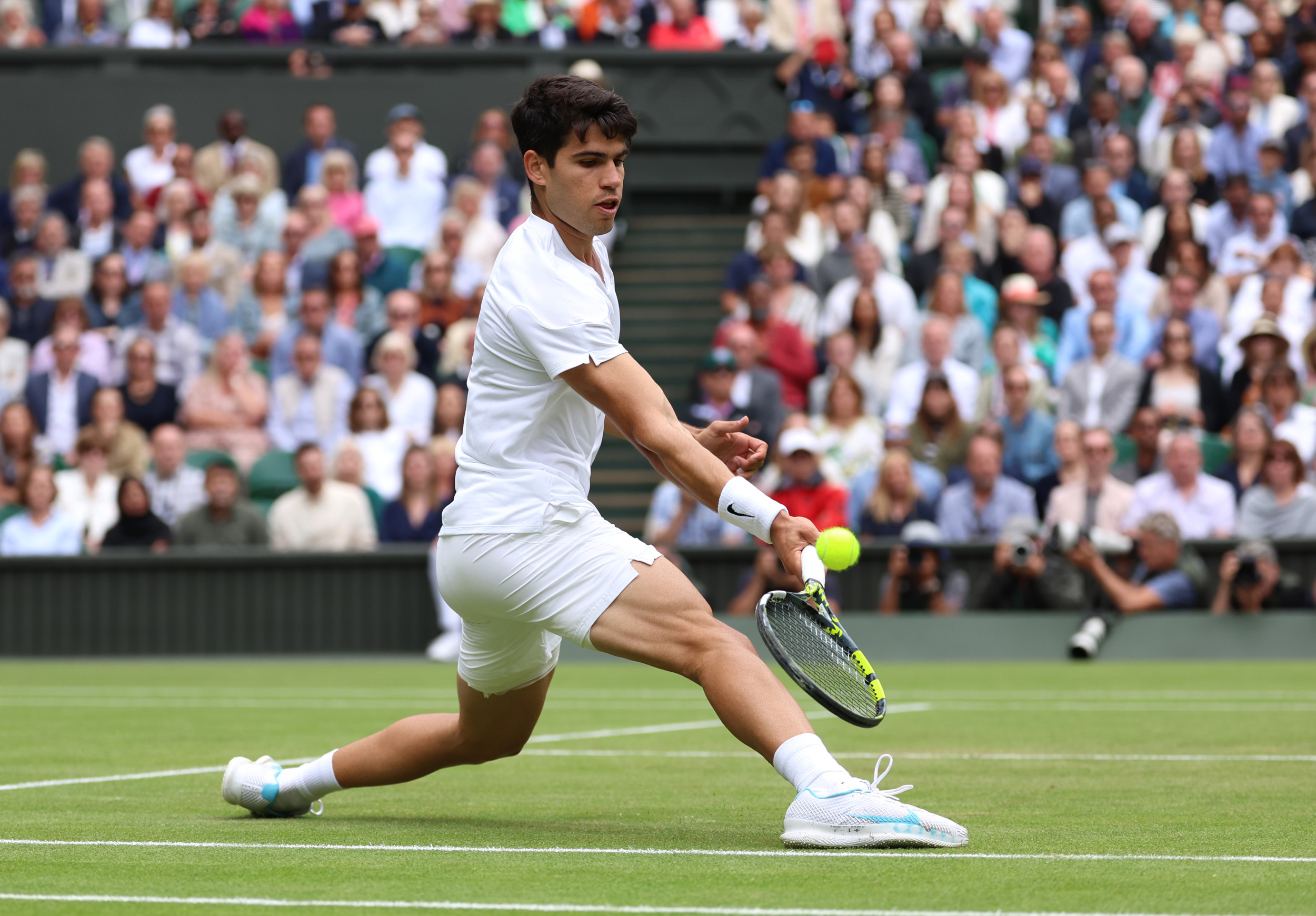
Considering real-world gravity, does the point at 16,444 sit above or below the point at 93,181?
below

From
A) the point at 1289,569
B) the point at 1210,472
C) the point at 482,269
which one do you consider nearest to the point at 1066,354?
the point at 1210,472

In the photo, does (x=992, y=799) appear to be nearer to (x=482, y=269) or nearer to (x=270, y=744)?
(x=270, y=744)

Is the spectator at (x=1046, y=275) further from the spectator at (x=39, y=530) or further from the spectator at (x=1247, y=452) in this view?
the spectator at (x=39, y=530)

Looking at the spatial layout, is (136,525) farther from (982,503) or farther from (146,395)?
(982,503)

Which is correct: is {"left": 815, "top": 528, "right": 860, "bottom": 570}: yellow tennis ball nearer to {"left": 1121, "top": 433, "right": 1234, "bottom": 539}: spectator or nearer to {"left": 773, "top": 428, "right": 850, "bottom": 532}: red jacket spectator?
{"left": 773, "top": 428, "right": 850, "bottom": 532}: red jacket spectator

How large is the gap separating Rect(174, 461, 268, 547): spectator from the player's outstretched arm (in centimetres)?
1089

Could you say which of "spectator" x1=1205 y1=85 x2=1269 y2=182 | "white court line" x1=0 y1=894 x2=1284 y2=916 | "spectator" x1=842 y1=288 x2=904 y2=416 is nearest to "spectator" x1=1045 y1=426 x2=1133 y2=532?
"spectator" x1=842 y1=288 x2=904 y2=416

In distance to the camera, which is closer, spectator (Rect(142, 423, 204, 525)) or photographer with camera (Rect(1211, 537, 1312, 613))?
photographer with camera (Rect(1211, 537, 1312, 613))

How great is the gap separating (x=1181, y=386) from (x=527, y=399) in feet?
36.2

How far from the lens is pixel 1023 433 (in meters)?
14.9

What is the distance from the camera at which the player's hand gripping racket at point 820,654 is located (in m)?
4.57

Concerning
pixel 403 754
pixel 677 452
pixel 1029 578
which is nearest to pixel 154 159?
pixel 1029 578

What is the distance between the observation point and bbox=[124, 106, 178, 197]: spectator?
19.2 m

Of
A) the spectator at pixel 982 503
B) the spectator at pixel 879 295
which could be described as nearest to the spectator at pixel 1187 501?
the spectator at pixel 982 503
